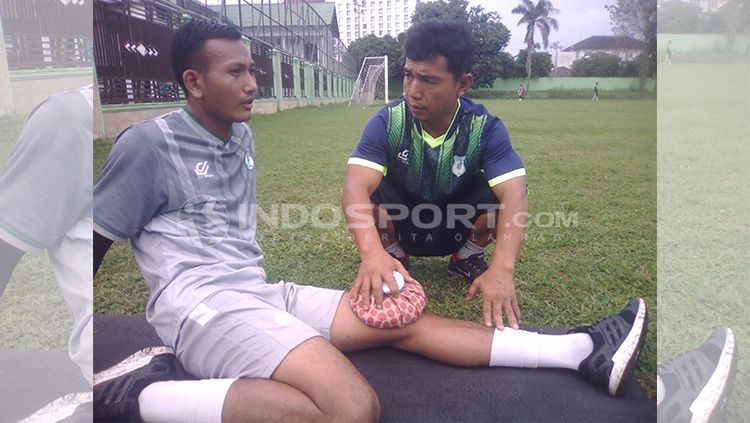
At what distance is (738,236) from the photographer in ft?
5.05

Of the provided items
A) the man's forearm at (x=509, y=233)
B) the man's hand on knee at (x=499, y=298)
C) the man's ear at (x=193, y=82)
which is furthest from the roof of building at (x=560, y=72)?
the man's ear at (x=193, y=82)

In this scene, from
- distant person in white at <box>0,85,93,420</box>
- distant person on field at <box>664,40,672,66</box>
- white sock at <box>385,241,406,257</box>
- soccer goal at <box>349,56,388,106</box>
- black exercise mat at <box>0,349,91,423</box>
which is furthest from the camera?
white sock at <box>385,241,406,257</box>

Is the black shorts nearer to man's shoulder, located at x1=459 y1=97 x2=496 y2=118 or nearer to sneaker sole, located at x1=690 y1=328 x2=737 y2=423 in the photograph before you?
man's shoulder, located at x1=459 y1=97 x2=496 y2=118

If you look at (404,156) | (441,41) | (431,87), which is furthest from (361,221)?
(441,41)

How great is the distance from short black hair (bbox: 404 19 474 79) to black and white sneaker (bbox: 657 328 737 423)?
0.93 meters

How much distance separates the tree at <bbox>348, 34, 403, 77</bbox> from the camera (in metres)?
1.42

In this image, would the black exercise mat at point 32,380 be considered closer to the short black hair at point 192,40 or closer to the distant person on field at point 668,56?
the short black hair at point 192,40

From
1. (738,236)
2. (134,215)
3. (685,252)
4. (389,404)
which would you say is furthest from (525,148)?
(134,215)

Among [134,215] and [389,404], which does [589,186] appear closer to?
[389,404]

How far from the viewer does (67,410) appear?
1301 millimetres

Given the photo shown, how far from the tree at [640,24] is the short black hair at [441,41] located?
13.8 inches

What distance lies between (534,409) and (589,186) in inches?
26.4

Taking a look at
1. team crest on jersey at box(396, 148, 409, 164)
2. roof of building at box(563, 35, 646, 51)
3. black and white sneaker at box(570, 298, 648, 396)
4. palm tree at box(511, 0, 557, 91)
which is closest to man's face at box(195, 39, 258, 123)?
team crest on jersey at box(396, 148, 409, 164)

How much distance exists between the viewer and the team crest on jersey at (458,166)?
155 centimetres
